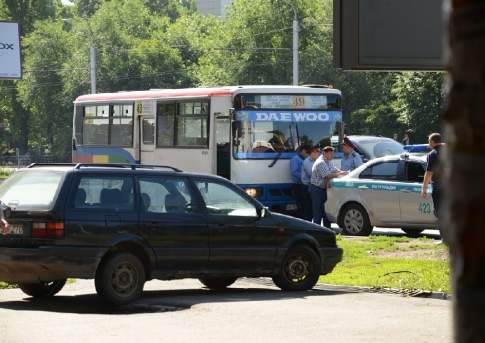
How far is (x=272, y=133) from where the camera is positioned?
2495 centimetres

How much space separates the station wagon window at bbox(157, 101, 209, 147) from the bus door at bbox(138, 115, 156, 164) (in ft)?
1.20

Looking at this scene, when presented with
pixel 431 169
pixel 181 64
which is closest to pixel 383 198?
pixel 431 169

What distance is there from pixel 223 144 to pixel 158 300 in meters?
12.2

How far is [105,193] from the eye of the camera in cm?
1254

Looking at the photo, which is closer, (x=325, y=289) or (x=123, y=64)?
(x=325, y=289)

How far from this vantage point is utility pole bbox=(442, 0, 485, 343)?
1.93m

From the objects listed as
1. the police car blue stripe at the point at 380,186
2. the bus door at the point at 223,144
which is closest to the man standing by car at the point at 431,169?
the police car blue stripe at the point at 380,186

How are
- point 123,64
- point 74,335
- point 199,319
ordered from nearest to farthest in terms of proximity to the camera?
point 74,335 → point 199,319 → point 123,64

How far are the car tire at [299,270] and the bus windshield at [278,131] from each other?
1050 cm

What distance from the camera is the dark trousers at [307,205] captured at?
24141 mm

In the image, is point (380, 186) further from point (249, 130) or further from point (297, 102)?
point (297, 102)

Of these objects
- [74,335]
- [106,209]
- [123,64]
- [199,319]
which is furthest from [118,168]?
[123,64]

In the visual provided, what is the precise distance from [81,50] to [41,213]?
2887 inches

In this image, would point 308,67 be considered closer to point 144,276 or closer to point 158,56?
point 158,56
